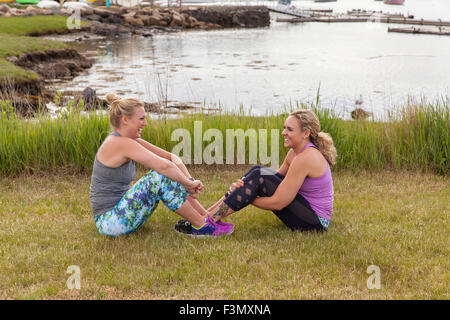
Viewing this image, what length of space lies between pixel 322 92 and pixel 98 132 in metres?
20.8

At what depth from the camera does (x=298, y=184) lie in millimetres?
4738

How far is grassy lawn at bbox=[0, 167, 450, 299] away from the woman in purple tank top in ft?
0.83

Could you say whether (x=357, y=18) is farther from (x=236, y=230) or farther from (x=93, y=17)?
(x=236, y=230)

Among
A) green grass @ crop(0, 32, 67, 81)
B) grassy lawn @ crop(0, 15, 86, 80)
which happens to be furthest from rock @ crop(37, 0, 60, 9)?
green grass @ crop(0, 32, 67, 81)

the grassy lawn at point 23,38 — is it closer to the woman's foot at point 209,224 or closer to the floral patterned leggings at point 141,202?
the floral patterned leggings at point 141,202

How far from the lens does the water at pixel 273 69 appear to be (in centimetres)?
2347

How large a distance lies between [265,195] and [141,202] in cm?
133

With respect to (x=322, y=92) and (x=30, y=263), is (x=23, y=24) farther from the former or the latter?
(x=30, y=263)

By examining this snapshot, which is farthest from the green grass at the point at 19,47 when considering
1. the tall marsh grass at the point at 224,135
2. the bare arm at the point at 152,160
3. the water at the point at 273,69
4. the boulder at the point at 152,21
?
the boulder at the point at 152,21

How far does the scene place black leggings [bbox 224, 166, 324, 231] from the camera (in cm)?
490

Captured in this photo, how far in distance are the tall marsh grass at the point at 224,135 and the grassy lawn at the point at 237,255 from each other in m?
1.46

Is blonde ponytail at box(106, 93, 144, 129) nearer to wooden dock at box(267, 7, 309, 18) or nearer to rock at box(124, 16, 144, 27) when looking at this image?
rock at box(124, 16, 144, 27)

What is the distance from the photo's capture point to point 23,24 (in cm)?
4203
